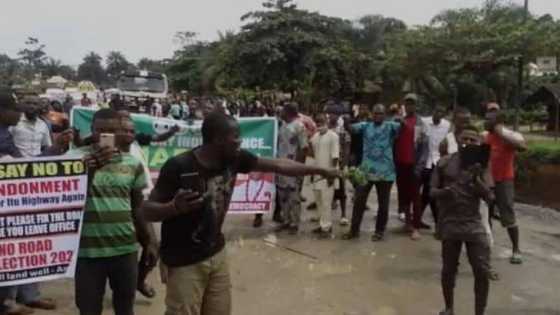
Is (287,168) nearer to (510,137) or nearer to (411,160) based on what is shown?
(510,137)

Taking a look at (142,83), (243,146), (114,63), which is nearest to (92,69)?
(114,63)

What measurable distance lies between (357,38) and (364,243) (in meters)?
40.0

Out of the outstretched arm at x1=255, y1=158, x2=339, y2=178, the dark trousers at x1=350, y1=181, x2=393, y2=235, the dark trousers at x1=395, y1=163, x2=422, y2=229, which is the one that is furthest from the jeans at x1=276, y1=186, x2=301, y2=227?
the outstretched arm at x1=255, y1=158, x2=339, y2=178

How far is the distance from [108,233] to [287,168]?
1.08 metres

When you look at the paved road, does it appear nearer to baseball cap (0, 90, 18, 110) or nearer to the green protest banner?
the green protest banner

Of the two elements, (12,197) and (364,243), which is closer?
(12,197)

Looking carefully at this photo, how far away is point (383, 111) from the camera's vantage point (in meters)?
8.07

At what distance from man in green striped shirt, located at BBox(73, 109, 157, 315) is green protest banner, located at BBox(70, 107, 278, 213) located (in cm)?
463

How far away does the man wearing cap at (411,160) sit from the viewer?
8320 millimetres

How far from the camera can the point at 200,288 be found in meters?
3.30

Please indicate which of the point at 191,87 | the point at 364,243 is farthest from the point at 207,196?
the point at 191,87

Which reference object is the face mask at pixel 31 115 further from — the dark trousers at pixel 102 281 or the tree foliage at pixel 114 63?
the tree foliage at pixel 114 63

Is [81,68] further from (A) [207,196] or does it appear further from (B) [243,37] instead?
(A) [207,196]

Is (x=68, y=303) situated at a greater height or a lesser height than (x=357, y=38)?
lesser
